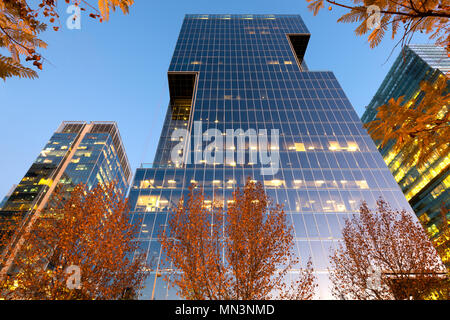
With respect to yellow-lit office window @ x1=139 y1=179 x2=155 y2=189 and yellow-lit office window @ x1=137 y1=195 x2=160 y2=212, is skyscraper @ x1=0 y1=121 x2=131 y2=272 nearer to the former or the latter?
yellow-lit office window @ x1=139 y1=179 x2=155 y2=189

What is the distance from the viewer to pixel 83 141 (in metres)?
86.3

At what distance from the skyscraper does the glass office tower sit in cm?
4658

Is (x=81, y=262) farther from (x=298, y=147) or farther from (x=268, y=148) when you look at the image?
(x=298, y=147)

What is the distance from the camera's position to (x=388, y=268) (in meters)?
16.0

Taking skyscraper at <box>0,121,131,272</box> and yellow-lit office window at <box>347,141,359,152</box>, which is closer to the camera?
yellow-lit office window at <box>347,141,359,152</box>

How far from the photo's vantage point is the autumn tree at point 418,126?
2.68m

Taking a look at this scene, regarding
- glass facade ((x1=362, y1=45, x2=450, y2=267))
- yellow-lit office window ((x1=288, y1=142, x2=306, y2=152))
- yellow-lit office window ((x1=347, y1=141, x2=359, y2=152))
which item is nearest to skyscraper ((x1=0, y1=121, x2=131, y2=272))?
yellow-lit office window ((x1=288, y1=142, x2=306, y2=152))

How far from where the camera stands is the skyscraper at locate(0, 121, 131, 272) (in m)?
64.4

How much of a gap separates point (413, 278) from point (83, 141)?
4046 inches

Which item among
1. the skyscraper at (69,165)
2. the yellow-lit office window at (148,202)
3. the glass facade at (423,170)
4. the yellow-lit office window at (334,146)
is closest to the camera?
the yellow-lit office window at (148,202)

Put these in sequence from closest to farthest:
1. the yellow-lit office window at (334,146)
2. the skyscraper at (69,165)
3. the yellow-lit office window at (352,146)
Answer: the yellow-lit office window at (352,146), the yellow-lit office window at (334,146), the skyscraper at (69,165)

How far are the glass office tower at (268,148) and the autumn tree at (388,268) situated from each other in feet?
7.54

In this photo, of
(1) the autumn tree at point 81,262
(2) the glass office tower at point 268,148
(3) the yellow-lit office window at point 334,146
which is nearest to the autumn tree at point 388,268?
(2) the glass office tower at point 268,148

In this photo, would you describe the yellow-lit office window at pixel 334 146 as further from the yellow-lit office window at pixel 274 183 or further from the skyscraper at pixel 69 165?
the skyscraper at pixel 69 165
